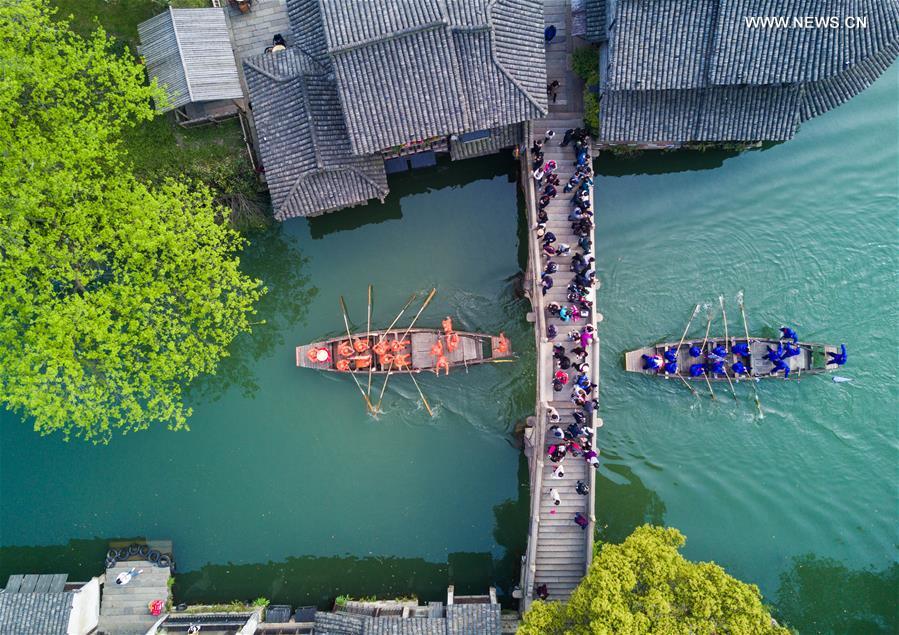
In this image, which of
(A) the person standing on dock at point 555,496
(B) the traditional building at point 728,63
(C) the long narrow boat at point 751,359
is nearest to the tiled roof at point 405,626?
(A) the person standing on dock at point 555,496

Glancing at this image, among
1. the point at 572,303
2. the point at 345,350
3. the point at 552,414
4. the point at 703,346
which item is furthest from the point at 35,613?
the point at 703,346

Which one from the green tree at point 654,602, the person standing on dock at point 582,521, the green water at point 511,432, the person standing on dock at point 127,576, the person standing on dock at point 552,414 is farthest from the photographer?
the green water at point 511,432

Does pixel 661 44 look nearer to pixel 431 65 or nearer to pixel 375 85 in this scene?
pixel 431 65

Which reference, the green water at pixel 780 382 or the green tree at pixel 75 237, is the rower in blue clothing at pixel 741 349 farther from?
the green tree at pixel 75 237

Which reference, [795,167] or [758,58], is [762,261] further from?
[758,58]

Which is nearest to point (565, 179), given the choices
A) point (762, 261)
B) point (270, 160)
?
point (762, 261)

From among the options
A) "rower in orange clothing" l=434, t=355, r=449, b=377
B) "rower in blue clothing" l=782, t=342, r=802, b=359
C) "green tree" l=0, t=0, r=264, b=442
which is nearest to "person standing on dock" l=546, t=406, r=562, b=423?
"rower in orange clothing" l=434, t=355, r=449, b=377
